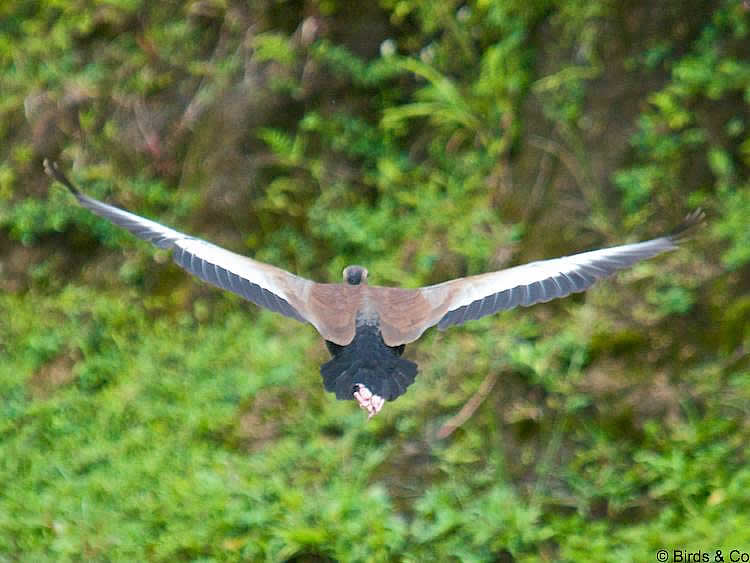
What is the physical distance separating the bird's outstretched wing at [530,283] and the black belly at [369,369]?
0.89ft

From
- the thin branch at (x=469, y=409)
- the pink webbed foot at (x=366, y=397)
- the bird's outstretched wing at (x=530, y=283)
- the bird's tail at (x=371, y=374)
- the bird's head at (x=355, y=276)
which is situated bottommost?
the pink webbed foot at (x=366, y=397)

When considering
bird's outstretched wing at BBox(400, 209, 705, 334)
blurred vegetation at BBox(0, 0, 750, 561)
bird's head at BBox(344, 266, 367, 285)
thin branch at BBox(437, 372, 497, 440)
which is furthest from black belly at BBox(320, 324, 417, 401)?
thin branch at BBox(437, 372, 497, 440)

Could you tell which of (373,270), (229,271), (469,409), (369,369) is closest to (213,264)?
(229,271)

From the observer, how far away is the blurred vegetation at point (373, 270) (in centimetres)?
626

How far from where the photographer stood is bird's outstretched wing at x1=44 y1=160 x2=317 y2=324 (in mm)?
5328

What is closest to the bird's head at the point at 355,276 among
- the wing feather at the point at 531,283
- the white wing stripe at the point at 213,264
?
the white wing stripe at the point at 213,264

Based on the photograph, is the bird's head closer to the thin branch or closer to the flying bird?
the flying bird

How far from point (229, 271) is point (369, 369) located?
3.16ft

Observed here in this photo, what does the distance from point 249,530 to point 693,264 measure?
3104 mm

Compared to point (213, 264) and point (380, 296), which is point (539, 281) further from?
point (213, 264)

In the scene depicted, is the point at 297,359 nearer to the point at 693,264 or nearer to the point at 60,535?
the point at 60,535

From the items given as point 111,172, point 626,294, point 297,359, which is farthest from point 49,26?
point 626,294

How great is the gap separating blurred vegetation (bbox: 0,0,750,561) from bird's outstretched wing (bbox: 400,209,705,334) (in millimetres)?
1236

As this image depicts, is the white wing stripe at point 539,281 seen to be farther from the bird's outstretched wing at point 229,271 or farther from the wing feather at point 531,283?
the bird's outstretched wing at point 229,271
